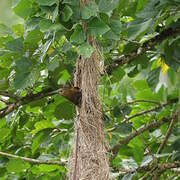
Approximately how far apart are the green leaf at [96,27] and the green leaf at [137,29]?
27 centimetres

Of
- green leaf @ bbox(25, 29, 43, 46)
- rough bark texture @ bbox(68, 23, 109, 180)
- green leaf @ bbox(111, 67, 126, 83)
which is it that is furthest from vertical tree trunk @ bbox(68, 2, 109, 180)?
green leaf @ bbox(111, 67, 126, 83)

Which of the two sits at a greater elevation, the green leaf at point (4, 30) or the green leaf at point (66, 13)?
the green leaf at point (4, 30)

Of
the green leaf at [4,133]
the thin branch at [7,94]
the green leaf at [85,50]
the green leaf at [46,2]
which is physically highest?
the green leaf at [46,2]

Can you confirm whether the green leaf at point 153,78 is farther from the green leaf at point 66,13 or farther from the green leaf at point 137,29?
the green leaf at point 66,13

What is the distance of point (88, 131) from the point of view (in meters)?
1.06

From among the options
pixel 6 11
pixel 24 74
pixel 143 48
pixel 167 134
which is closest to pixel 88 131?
pixel 24 74

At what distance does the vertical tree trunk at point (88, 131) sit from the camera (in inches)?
41.0

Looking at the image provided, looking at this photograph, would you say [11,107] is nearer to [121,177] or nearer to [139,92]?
[121,177]

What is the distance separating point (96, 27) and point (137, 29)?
0.29 m

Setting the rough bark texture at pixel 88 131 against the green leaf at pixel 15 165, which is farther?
the green leaf at pixel 15 165

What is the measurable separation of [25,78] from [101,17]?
0.23 m

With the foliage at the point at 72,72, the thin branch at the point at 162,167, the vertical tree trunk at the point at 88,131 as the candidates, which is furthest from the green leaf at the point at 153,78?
the vertical tree trunk at the point at 88,131

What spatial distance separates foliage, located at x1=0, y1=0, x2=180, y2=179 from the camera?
0.99 meters

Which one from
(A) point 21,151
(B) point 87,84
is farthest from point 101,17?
(A) point 21,151
